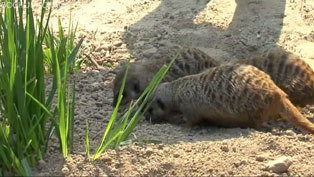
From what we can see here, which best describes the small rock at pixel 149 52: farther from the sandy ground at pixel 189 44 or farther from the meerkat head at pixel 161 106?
the meerkat head at pixel 161 106

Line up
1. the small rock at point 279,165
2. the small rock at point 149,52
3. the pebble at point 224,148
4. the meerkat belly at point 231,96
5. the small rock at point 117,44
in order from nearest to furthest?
the small rock at point 279,165
the pebble at point 224,148
the meerkat belly at point 231,96
the small rock at point 149,52
the small rock at point 117,44

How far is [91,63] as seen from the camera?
441 cm

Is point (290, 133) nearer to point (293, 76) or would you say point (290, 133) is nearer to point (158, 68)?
point (293, 76)

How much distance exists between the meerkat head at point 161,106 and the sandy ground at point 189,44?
0.51 ft

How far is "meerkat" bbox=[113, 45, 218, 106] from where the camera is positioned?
4152mm

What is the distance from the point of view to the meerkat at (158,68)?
4.15 m

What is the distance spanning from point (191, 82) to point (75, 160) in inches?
46.7

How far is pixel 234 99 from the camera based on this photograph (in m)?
3.45

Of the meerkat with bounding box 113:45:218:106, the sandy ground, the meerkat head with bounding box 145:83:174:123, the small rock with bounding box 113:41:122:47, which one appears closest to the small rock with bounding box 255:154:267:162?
the sandy ground

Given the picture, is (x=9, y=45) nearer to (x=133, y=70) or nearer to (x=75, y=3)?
(x=133, y=70)

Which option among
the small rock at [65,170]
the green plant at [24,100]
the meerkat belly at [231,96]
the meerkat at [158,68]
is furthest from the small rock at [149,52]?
the small rock at [65,170]

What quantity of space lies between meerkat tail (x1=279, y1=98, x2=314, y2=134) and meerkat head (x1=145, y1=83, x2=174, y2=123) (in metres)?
0.76

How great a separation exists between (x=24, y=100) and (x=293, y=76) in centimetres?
170

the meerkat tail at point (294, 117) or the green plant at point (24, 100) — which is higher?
the green plant at point (24, 100)
